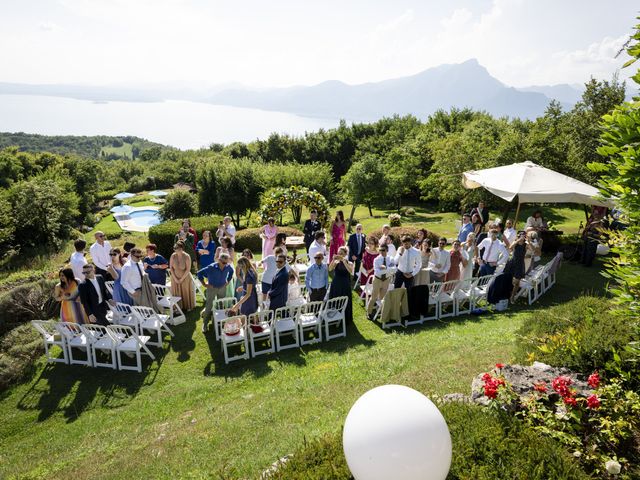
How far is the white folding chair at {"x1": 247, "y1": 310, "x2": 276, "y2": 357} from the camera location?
318 inches

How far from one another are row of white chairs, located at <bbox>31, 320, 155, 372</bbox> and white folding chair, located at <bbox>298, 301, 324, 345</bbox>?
3.20 meters

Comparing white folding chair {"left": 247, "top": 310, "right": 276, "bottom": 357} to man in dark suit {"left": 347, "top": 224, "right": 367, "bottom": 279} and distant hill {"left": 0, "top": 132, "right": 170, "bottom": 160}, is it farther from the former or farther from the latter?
distant hill {"left": 0, "top": 132, "right": 170, "bottom": 160}

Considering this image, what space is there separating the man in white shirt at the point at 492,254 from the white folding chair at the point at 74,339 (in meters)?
9.65

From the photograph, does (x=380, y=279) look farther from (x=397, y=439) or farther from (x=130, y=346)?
(x=397, y=439)

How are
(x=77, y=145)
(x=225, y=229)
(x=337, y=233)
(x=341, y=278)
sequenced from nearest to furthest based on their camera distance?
(x=341, y=278) < (x=337, y=233) < (x=225, y=229) < (x=77, y=145)

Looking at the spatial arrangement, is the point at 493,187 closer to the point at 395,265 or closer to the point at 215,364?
the point at 395,265

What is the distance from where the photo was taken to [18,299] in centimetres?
1027

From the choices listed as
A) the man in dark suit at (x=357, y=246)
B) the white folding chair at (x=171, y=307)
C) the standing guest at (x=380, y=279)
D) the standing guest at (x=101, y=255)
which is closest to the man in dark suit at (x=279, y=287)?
the standing guest at (x=380, y=279)

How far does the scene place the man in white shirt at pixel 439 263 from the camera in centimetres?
988

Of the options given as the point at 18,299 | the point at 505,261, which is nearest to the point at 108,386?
the point at 18,299

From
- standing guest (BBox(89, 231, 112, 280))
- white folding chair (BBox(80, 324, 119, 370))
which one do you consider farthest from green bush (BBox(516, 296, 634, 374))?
standing guest (BBox(89, 231, 112, 280))

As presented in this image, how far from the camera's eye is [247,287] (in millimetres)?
8188

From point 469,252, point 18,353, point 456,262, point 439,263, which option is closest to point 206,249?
point 18,353

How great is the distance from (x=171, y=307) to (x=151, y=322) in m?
0.84
